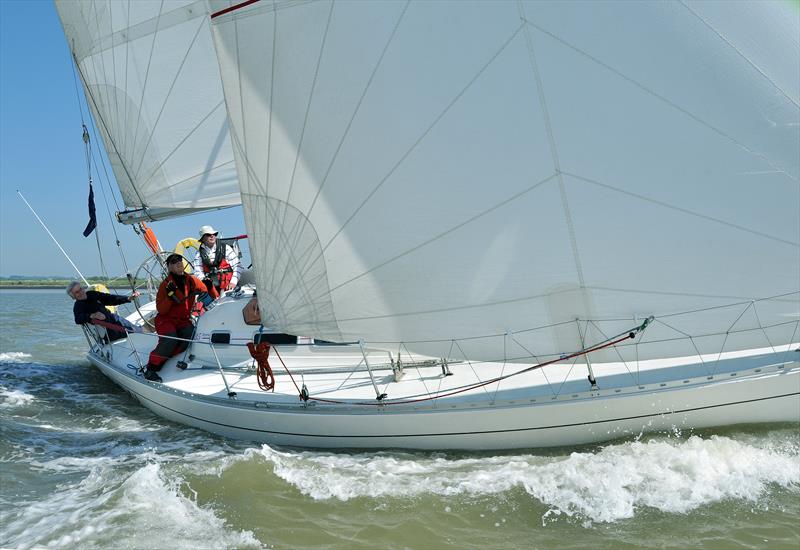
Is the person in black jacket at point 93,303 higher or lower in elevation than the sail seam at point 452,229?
lower

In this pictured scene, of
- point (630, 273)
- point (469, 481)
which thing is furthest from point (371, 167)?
point (469, 481)

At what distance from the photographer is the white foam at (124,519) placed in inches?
147

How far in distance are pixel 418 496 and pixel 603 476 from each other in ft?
4.51

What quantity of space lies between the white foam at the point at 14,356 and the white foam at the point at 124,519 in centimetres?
712

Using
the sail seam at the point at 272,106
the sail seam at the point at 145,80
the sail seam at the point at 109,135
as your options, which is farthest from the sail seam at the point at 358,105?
the sail seam at the point at 109,135

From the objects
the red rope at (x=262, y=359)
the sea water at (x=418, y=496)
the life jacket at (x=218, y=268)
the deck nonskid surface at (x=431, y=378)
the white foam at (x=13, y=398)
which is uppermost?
the life jacket at (x=218, y=268)

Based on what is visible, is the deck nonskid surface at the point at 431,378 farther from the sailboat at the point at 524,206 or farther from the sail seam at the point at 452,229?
the sail seam at the point at 452,229

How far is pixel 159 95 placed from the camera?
8.25 metres

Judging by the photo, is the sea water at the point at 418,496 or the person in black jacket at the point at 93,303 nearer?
the sea water at the point at 418,496

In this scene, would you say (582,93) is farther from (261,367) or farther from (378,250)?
(261,367)

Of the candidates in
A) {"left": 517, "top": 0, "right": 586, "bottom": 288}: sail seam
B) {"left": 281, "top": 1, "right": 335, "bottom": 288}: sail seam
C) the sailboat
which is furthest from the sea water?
{"left": 281, "top": 1, "right": 335, "bottom": 288}: sail seam

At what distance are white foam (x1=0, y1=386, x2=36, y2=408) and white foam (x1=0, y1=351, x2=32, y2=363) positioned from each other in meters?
2.56

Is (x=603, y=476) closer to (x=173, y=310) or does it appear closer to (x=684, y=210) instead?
(x=684, y=210)

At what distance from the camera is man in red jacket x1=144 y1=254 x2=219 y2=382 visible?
6512 millimetres
